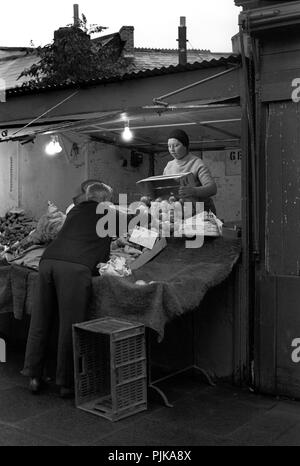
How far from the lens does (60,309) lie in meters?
4.78

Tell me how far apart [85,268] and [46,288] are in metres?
0.43

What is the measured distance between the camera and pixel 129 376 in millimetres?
4516

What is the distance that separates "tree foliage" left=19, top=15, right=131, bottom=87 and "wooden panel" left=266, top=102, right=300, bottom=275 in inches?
335

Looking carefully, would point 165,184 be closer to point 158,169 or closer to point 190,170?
point 190,170

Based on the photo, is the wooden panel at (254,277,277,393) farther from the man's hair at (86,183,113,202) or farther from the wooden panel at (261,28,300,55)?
the wooden panel at (261,28,300,55)

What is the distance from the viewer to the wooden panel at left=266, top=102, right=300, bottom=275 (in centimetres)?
477

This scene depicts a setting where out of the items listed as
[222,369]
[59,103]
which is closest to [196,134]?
[59,103]

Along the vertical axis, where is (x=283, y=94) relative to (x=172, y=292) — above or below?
above

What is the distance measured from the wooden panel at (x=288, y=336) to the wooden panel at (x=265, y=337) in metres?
0.05

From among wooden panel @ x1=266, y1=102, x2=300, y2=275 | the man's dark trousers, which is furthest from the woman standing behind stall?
the man's dark trousers

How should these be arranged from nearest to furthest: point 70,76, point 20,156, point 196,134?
point 196,134
point 20,156
point 70,76

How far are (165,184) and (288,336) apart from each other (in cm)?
202
